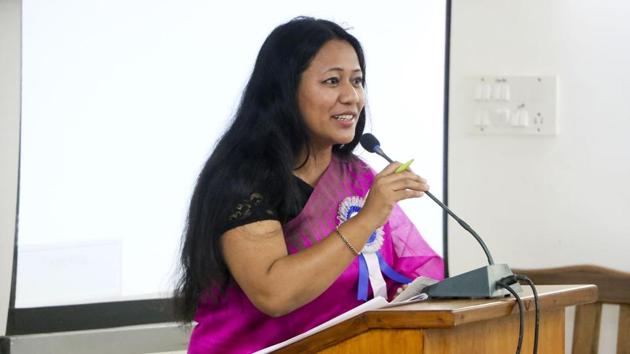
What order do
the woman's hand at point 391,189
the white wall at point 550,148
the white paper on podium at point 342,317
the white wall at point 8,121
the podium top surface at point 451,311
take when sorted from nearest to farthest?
the podium top surface at point 451,311
the white paper on podium at point 342,317
the woman's hand at point 391,189
the white wall at point 8,121
the white wall at point 550,148

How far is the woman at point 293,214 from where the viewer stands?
1.61 meters

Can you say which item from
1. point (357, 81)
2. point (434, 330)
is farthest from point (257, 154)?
point (434, 330)

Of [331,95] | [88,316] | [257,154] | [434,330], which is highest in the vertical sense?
[331,95]

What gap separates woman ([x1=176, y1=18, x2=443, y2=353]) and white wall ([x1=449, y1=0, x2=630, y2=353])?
1070 millimetres

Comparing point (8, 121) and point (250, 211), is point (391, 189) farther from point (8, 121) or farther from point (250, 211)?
point (8, 121)

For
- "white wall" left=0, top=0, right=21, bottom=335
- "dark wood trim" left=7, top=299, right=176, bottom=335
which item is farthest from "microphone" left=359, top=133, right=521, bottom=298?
"white wall" left=0, top=0, right=21, bottom=335

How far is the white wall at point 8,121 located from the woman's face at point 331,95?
0.75 metres

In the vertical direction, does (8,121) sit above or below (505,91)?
below

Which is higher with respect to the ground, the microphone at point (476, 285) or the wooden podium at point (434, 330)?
the microphone at point (476, 285)

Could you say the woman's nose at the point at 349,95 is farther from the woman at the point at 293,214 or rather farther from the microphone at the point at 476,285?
the microphone at the point at 476,285

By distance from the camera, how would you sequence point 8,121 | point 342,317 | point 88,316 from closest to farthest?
point 342,317 → point 8,121 → point 88,316

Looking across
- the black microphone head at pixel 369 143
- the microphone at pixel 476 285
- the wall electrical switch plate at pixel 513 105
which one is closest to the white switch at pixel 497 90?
the wall electrical switch plate at pixel 513 105

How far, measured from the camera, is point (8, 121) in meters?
2.22

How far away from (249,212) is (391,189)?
258 millimetres
